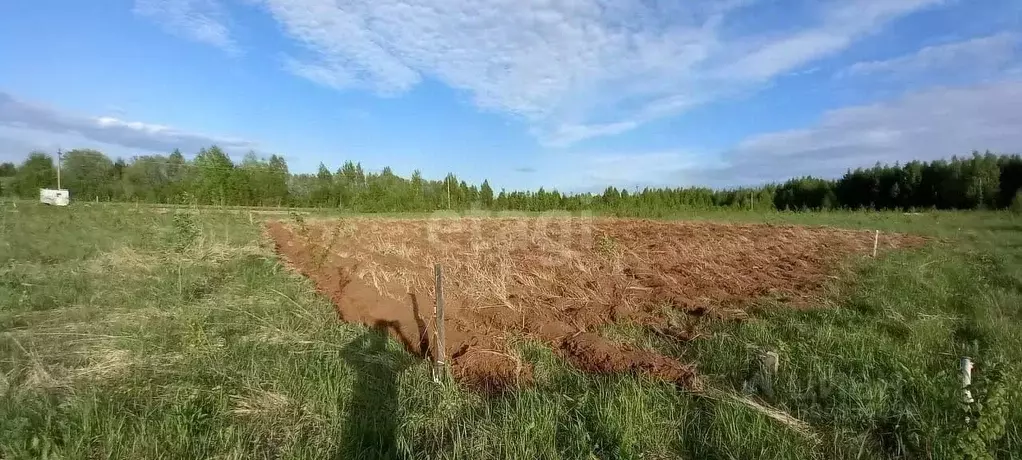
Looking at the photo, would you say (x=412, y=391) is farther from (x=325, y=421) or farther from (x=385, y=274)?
(x=385, y=274)

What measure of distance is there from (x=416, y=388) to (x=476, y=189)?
155 ft

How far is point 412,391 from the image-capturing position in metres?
4.47

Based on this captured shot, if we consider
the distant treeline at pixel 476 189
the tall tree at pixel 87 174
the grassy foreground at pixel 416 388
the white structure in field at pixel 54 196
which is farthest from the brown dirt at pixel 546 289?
the tall tree at pixel 87 174

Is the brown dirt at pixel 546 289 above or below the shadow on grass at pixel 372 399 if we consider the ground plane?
above

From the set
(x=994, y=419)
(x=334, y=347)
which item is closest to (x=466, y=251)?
(x=334, y=347)

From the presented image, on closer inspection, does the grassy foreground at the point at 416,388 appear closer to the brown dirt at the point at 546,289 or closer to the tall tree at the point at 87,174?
the brown dirt at the point at 546,289

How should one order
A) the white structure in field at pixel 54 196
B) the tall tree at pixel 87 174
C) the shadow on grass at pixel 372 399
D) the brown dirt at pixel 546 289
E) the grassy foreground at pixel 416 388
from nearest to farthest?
the grassy foreground at pixel 416 388 < the shadow on grass at pixel 372 399 < the brown dirt at pixel 546 289 < the white structure in field at pixel 54 196 < the tall tree at pixel 87 174

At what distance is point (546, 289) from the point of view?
8766 millimetres

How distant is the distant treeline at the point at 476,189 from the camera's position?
2781 centimetres

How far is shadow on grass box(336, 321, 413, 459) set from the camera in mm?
3590

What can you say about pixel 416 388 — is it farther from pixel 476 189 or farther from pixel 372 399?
pixel 476 189

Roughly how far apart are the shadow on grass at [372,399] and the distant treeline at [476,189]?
14062mm

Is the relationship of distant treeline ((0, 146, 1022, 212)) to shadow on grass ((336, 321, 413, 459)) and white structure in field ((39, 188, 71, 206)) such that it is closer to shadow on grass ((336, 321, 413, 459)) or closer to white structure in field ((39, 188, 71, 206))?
white structure in field ((39, 188, 71, 206))

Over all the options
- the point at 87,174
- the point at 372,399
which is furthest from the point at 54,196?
the point at 372,399
